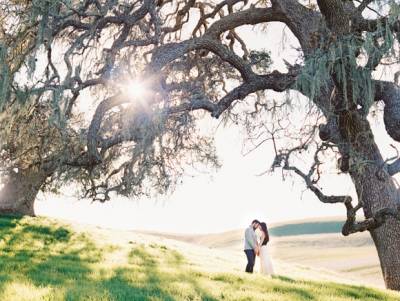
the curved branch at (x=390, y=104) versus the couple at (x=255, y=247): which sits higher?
the curved branch at (x=390, y=104)

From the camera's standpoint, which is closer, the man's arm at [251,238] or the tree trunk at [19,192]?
the man's arm at [251,238]

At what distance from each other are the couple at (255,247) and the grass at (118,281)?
1876mm

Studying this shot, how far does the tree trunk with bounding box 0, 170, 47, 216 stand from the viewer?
89.1ft

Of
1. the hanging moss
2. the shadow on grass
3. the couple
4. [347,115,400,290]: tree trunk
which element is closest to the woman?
the couple

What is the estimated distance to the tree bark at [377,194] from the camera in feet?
39.1

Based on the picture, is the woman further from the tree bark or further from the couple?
the tree bark

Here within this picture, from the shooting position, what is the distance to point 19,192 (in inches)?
1094

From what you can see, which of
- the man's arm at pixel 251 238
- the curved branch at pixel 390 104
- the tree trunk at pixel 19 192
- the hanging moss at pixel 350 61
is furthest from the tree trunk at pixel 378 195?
the tree trunk at pixel 19 192

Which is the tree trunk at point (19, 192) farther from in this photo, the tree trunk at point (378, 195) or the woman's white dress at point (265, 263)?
the tree trunk at point (378, 195)

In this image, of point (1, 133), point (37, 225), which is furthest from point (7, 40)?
point (37, 225)

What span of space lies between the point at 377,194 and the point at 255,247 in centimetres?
624

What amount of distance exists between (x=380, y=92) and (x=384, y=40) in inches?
98.6

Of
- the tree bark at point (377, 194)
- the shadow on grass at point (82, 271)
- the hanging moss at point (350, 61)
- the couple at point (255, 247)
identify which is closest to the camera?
the hanging moss at point (350, 61)

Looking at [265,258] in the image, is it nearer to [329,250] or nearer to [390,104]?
[390,104]
